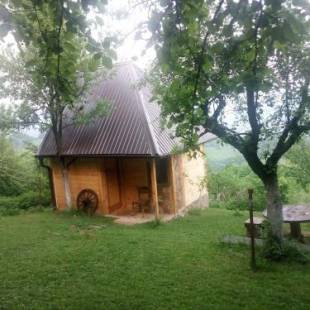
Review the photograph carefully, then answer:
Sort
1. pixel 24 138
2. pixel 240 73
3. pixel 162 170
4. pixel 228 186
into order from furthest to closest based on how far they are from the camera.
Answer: pixel 228 186 → pixel 24 138 → pixel 162 170 → pixel 240 73

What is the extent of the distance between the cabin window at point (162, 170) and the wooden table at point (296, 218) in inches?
196

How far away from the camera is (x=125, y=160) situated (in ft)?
47.9

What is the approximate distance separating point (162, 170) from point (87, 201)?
3278 mm

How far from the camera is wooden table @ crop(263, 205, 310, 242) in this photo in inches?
347

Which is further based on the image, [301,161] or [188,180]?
[188,180]

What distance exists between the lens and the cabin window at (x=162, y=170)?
1351cm

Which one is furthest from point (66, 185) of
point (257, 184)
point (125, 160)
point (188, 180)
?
point (257, 184)

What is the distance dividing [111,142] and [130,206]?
3354mm

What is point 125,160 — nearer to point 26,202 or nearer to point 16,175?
point 26,202

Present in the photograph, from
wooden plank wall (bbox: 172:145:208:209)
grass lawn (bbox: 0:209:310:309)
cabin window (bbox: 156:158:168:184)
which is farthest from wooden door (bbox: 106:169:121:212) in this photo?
grass lawn (bbox: 0:209:310:309)

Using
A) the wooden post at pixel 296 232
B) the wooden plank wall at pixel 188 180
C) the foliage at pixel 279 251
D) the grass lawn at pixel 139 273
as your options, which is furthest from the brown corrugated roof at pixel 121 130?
the foliage at pixel 279 251

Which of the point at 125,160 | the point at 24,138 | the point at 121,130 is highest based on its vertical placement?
the point at 24,138

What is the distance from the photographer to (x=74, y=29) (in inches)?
144

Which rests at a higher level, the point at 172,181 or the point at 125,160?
the point at 125,160
